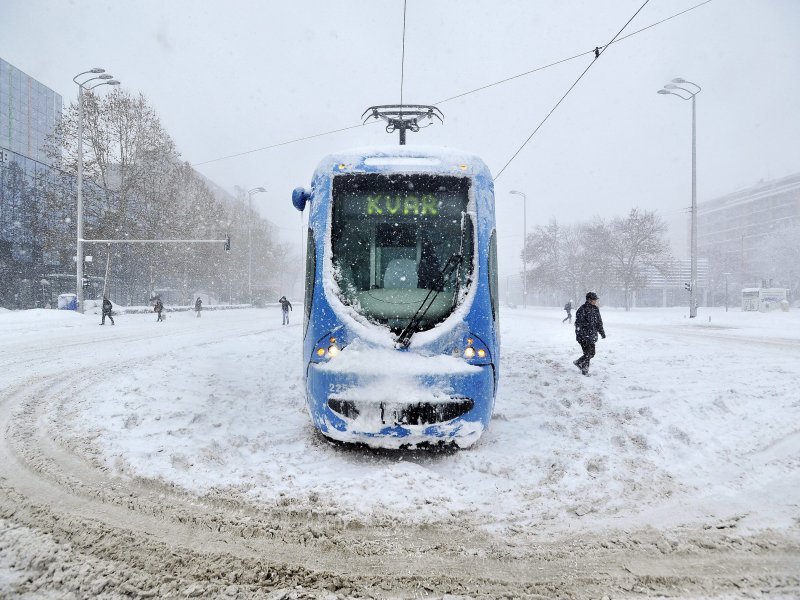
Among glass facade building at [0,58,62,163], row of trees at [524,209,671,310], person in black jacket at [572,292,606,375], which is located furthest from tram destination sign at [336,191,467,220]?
glass facade building at [0,58,62,163]

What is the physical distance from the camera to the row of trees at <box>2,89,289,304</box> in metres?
29.6

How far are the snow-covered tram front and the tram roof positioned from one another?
12 mm

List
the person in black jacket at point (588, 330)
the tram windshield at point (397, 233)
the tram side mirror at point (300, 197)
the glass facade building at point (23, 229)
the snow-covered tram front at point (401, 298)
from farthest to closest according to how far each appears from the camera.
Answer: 1. the glass facade building at point (23, 229)
2. the person in black jacket at point (588, 330)
3. the tram side mirror at point (300, 197)
4. the tram windshield at point (397, 233)
5. the snow-covered tram front at point (401, 298)

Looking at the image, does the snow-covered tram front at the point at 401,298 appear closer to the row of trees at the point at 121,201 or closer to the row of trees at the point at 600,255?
the row of trees at the point at 121,201

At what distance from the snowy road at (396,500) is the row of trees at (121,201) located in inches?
1121

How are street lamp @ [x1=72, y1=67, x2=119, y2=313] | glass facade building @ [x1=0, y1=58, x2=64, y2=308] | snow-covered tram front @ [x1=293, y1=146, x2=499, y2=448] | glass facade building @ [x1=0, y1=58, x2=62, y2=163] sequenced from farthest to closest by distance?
1. glass facade building @ [x1=0, y1=58, x2=62, y2=163]
2. glass facade building @ [x1=0, y1=58, x2=64, y2=308]
3. street lamp @ [x1=72, y1=67, x2=119, y2=313]
4. snow-covered tram front @ [x1=293, y1=146, x2=499, y2=448]

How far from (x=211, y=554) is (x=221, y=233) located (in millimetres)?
44694

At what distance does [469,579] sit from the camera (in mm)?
2531

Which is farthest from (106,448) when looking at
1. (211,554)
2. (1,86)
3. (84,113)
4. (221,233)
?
(1,86)

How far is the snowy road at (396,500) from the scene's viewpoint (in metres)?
2.52

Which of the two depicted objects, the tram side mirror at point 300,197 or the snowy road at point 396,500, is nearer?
the snowy road at point 396,500

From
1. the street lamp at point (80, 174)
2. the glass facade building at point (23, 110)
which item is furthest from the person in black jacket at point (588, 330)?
the glass facade building at point (23, 110)

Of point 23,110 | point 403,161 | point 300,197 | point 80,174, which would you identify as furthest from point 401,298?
point 23,110

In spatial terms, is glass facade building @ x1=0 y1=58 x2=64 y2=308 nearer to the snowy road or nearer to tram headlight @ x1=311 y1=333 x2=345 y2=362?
the snowy road
